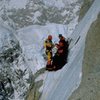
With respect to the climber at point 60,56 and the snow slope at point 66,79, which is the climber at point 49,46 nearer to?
the climber at point 60,56

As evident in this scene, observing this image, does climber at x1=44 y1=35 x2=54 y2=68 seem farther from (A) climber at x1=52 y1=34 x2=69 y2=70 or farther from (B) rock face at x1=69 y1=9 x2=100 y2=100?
(B) rock face at x1=69 y1=9 x2=100 y2=100

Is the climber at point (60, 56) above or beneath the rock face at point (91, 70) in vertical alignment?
beneath

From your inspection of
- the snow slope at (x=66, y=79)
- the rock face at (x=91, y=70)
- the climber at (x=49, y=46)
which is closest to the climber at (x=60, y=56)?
the snow slope at (x=66, y=79)

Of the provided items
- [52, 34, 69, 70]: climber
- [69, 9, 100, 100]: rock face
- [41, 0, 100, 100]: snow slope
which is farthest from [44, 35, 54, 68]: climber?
[69, 9, 100, 100]: rock face

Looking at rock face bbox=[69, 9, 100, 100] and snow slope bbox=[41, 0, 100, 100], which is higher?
rock face bbox=[69, 9, 100, 100]

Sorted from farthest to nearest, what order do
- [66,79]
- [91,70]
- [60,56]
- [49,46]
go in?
[49,46] → [60,56] → [66,79] → [91,70]

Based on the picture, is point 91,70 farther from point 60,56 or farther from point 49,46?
point 49,46

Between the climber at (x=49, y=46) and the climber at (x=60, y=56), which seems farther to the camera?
the climber at (x=49, y=46)

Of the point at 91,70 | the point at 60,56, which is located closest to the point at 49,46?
the point at 60,56
